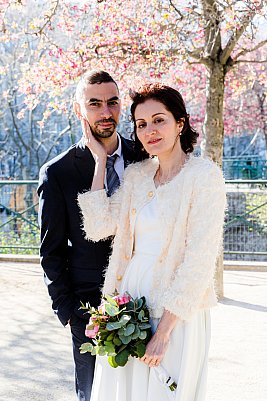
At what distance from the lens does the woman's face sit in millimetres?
2756

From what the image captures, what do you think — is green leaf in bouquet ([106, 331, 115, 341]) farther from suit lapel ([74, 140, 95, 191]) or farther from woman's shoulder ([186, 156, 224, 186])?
suit lapel ([74, 140, 95, 191])

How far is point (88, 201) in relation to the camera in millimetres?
3012

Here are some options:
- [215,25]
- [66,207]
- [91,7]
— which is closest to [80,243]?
[66,207]

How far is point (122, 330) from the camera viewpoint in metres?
2.62

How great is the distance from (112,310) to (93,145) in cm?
90

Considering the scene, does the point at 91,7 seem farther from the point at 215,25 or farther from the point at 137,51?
the point at 215,25

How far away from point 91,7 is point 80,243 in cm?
591

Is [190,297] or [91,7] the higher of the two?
[91,7]

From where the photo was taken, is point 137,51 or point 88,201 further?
point 137,51

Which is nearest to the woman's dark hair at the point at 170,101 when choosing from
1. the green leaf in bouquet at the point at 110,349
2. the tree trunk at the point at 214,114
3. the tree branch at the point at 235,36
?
the green leaf in bouquet at the point at 110,349

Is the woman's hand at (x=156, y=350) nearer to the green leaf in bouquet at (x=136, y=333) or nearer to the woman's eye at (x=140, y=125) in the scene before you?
the green leaf in bouquet at (x=136, y=333)

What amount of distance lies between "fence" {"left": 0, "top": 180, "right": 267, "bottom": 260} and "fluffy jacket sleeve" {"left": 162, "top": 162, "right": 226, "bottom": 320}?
6.07 metres

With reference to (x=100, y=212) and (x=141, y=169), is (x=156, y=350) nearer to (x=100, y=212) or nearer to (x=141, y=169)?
(x=100, y=212)

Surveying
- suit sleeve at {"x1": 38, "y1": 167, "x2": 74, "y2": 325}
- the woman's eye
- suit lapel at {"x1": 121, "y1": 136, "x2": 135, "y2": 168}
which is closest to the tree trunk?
suit lapel at {"x1": 121, "y1": 136, "x2": 135, "y2": 168}
